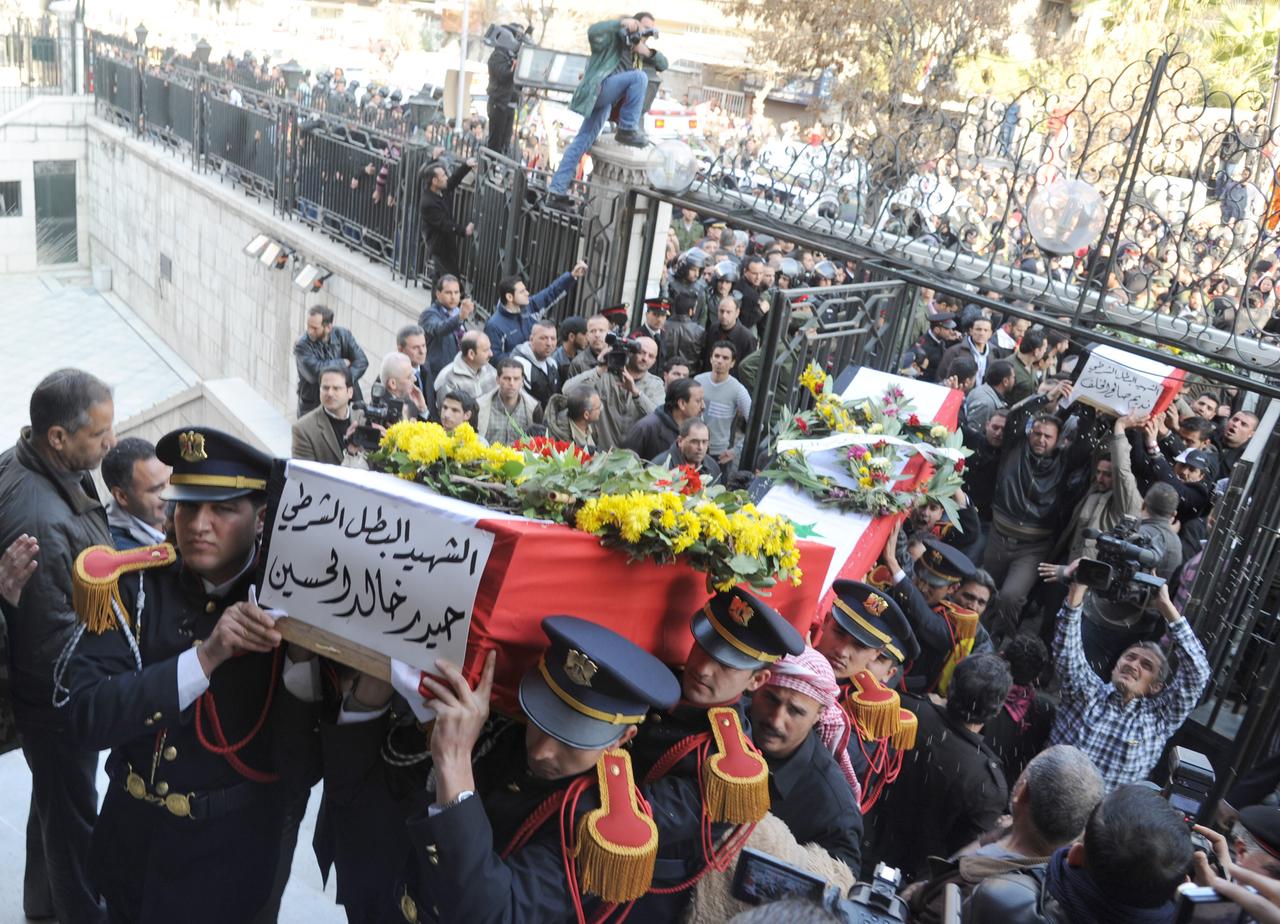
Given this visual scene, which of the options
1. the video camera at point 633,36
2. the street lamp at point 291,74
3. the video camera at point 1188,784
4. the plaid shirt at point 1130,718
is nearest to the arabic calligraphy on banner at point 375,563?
the video camera at point 1188,784

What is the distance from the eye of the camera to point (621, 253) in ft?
29.1

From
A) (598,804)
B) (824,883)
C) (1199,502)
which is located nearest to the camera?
(824,883)

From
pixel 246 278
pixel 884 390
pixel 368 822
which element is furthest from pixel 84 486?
pixel 246 278

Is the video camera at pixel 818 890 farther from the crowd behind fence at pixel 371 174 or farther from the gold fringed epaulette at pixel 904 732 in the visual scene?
the crowd behind fence at pixel 371 174

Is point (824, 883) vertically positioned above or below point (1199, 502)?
above

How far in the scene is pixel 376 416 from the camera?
563 cm

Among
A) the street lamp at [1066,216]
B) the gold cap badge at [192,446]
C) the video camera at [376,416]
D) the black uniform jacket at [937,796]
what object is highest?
the street lamp at [1066,216]

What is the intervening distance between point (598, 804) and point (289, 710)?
919mm

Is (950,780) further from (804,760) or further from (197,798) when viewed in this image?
(197,798)

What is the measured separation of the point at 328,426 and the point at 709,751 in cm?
421

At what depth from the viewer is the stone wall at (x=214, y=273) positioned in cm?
1173

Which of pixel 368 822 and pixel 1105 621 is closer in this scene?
pixel 368 822

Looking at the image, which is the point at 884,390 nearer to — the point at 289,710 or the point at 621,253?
the point at 289,710

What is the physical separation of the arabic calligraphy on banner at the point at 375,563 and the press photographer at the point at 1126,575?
10.2 feet
